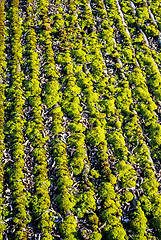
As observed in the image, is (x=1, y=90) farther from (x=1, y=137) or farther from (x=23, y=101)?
(x=1, y=137)

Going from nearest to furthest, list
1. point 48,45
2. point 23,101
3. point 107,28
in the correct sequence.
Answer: point 23,101 → point 48,45 → point 107,28

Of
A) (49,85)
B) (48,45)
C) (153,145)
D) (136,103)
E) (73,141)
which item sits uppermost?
(48,45)

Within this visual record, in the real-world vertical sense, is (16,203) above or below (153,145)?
below

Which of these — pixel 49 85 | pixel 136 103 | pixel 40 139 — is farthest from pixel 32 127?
pixel 136 103

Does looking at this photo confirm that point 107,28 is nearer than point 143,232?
No

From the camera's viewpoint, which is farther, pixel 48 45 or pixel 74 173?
pixel 48 45

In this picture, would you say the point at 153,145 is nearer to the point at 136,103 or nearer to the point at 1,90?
the point at 136,103

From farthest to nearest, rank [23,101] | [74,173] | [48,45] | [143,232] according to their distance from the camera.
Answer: [48,45] → [23,101] → [74,173] → [143,232]

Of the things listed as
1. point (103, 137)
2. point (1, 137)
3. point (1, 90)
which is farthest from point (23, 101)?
point (103, 137)

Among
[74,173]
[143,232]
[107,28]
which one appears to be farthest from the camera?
[107,28]
